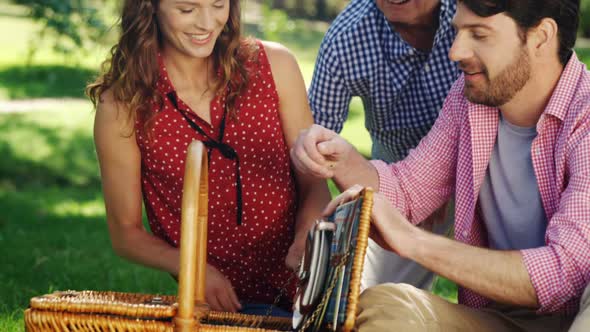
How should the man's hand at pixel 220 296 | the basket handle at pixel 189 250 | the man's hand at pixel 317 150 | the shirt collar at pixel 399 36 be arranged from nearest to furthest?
the basket handle at pixel 189 250 < the man's hand at pixel 317 150 < the man's hand at pixel 220 296 < the shirt collar at pixel 399 36

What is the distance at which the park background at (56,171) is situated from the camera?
4609 millimetres

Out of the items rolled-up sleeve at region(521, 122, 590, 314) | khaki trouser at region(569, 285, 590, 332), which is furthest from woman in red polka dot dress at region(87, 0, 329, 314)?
khaki trouser at region(569, 285, 590, 332)

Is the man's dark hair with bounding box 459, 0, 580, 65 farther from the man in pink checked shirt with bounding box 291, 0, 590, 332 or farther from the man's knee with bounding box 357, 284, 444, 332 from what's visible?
the man's knee with bounding box 357, 284, 444, 332

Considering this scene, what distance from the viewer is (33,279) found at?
15.0ft

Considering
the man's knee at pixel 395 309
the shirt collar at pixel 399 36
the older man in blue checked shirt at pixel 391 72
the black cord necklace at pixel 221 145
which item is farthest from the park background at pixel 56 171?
the man's knee at pixel 395 309

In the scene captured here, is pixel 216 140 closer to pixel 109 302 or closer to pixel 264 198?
pixel 264 198

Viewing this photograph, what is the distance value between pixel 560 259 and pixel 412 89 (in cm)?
180

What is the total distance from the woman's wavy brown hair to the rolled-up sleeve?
1244 millimetres

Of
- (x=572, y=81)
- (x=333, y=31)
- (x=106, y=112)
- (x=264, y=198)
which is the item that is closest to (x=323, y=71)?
(x=333, y=31)

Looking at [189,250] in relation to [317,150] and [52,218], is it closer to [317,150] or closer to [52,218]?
[317,150]

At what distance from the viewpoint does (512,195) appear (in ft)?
10.2

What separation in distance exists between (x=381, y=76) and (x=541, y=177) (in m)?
1.46

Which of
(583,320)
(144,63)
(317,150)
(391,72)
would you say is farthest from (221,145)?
(583,320)

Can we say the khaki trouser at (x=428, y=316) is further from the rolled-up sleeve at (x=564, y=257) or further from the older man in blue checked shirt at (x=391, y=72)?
the older man in blue checked shirt at (x=391, y=72)
